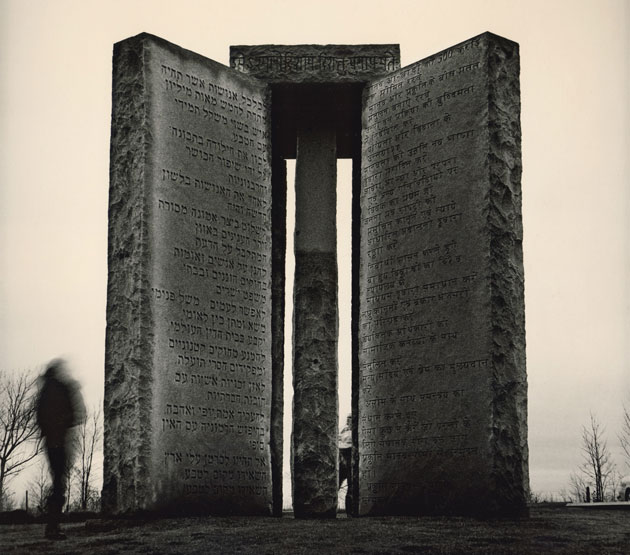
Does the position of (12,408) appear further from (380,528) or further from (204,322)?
(380,528)

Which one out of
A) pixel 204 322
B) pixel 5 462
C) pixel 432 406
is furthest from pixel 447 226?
pixel 5 462

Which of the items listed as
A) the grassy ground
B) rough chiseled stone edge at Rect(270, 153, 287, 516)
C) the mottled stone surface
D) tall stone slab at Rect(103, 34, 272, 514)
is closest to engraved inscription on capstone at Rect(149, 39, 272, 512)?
tall stone slab at Rect(103, 34, 272, 514)

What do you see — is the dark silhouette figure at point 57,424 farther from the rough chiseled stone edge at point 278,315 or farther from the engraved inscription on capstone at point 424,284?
the engraved inscription on capstone at point 424,284

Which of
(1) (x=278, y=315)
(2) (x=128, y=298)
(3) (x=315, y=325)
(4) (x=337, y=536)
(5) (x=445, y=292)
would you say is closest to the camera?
(4) (x=337, y=536)

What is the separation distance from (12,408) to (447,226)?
33.9ft

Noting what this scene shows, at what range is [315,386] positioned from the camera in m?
11.0

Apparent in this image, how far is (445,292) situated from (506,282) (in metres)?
0.60

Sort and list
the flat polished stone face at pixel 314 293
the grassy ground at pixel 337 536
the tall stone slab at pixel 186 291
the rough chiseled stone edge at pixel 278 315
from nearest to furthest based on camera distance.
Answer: the grassy ground at pixel 337 536 < the tall stone slab at pixel 186 291 < the flat polished stone face at pixel 314 293 < the rough chiseled stone edge at pixel 278 315

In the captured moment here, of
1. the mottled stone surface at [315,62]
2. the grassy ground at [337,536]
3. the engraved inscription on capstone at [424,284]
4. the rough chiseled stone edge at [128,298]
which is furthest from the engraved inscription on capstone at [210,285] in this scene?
the engraved inscription on capstone at [424,284]

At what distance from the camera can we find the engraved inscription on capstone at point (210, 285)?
9430mm

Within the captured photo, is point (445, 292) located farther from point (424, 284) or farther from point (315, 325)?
point (315, 325)

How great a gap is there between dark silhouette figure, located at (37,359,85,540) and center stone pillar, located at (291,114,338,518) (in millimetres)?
3101

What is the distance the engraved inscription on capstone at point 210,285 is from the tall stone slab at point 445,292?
108 cm

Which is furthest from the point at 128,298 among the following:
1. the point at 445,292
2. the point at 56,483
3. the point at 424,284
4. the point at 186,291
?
the point at 445,292
